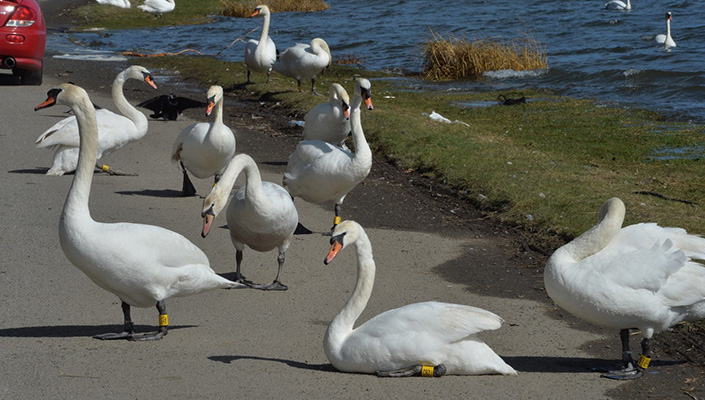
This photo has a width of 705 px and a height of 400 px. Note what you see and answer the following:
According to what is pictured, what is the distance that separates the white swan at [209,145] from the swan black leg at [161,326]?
385cm

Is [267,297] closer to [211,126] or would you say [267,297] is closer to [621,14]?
[211,126]

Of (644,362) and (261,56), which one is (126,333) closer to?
(644,362)

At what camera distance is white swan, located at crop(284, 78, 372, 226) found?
8656mm

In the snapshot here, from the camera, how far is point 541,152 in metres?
12.5

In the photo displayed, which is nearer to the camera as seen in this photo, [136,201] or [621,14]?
[136,201]

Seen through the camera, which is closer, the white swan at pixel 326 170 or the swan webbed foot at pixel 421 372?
the swan webbed foot at pixel 421 372

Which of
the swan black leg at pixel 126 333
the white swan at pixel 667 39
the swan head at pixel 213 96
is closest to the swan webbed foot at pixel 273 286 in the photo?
the swan black leg at pixel 126 333

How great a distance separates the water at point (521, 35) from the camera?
66.4 ft

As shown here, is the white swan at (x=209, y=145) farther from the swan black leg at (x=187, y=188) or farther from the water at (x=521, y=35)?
the water at (x=521, y=35)

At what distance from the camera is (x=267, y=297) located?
686 centimetres

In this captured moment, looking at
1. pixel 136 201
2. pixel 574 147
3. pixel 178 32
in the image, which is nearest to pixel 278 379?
pixel 136 201

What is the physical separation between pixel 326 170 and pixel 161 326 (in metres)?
3.24

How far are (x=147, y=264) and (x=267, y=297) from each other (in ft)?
5.19

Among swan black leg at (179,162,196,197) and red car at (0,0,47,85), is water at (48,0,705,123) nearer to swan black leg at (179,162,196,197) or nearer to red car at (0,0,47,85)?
red car at (0,0,47,85)
